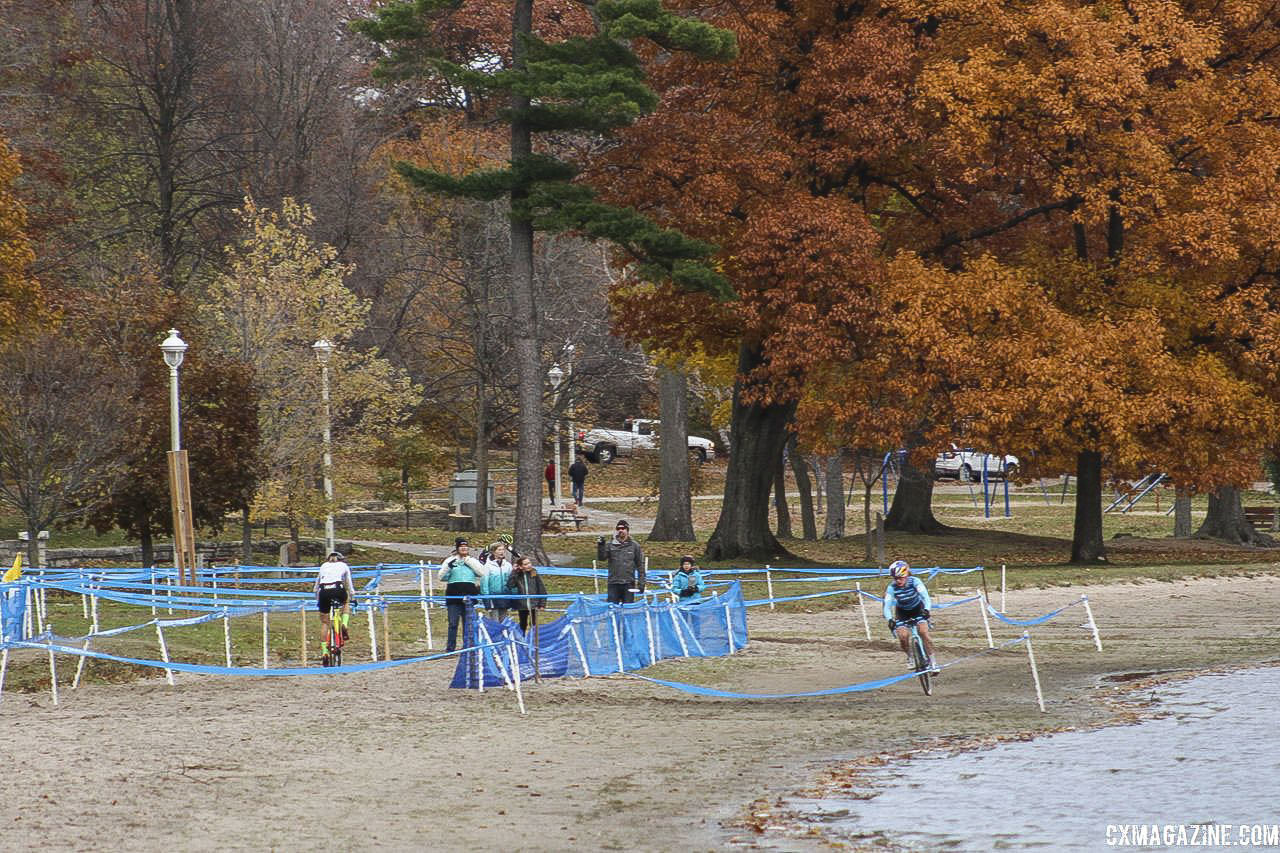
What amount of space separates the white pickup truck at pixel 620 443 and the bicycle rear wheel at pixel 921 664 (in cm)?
5084

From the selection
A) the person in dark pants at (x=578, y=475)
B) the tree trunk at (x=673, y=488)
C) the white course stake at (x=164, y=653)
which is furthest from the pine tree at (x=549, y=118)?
the person in dark pants at (x=578, y=475)

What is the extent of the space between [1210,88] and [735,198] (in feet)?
34.8

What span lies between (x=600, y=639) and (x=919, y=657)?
3965 millimetres

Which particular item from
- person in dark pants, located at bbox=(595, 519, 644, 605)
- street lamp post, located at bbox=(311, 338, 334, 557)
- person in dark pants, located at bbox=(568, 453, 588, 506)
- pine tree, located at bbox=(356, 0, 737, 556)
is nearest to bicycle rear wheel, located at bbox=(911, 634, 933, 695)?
person in dark pants, located at bbox=(595, 519, 644, 605)

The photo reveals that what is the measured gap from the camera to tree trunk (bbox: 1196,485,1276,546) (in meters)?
48.4

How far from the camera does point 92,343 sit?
33344mm

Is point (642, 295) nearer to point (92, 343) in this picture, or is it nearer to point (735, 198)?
point (735, 198)

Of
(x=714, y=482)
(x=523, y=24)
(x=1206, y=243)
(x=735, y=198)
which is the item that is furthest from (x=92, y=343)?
(x=714, y=482)

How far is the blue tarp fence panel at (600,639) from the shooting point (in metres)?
20.0

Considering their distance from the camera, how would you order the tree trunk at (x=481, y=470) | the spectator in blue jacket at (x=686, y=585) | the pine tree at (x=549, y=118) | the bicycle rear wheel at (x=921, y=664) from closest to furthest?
the bicycle rear wheel at (x=921, y=664) → the spectator in blue jacket at (x=686, y=585) → the pine tree at (x=549, y=118) → the tree trunk at (x=481, y=470)

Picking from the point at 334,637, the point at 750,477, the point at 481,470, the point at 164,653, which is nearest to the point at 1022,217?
the point at 750,477

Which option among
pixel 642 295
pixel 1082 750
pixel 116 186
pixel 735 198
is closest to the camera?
pixel 1082 750

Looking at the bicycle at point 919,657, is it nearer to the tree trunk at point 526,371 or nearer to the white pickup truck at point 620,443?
the tree trunk at point 526,371

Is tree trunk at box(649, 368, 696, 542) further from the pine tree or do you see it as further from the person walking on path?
the person walking on path
